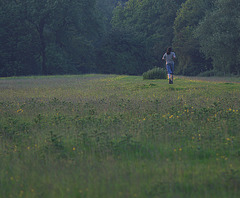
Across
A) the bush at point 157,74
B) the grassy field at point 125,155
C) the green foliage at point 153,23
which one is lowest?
the grassy field at point 125,155

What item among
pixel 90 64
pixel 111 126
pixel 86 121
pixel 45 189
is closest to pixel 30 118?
pixel 86 121

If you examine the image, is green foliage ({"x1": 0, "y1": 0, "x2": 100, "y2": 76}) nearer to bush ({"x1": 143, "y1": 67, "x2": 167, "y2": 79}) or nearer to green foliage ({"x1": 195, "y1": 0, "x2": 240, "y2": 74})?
green foliage ({"x1": 195, "y1": 0, "x2": 240, "y2": 74})

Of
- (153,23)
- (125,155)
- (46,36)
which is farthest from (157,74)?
(153,23)

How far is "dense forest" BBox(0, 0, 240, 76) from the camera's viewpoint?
4951 cm

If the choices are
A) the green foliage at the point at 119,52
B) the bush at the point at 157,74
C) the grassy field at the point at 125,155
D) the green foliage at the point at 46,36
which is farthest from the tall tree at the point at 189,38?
the grassy field at the point at 125,155

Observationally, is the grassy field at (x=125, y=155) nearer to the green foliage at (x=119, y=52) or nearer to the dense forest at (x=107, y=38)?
the dense forest at (x=107, y=38)

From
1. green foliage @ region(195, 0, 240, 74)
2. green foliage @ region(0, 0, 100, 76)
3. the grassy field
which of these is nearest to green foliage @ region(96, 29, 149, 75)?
green foliage @ region(0, 0, 100, 76)

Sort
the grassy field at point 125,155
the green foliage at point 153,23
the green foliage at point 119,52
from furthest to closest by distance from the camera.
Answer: the green foliage at point 153,23 → the green foliage at point 119,52 → the grassy field at point 125,155

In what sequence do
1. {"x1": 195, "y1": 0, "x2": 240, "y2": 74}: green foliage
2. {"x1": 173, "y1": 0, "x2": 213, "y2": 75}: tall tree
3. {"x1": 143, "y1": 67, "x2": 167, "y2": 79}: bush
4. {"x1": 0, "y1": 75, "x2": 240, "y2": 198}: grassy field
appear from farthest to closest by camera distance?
1. {"x1": 173, "y1": 0, "x2": 213, "y2": 75}: tall tree
2. {"x1": 195, "y1": 0, "x2": 240, "y2": 74}: green foliage
3. {"x1": 143, "y1": 67, "x2": 167, "y2": 79}: bush
4. {"x1": 0, "y1": 75, "x2": 240, "y2": 198}: grassy field

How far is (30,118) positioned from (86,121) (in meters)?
2.00

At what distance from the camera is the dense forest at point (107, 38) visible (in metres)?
49.5

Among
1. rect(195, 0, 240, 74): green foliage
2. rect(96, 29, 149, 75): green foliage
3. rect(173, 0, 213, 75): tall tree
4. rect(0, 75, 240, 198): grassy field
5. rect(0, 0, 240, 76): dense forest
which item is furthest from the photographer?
rect(96, 29, 149, 75): green foliage

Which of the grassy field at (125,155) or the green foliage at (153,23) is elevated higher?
the green foliage at (153,23)

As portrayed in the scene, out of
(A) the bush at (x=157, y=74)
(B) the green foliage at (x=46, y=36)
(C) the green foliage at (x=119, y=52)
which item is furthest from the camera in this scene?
(C) the green foliage at (x=119, y=52)
